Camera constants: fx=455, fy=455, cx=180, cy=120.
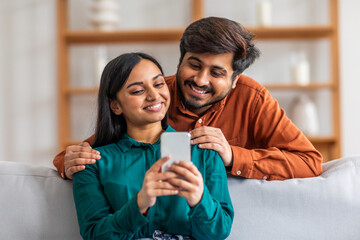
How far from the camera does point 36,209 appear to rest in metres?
1.52

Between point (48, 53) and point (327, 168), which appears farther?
point (48, 53)

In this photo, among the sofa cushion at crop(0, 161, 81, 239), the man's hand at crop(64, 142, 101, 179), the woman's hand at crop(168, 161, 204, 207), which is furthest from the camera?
the sofa cushion at crop(0, 161, 81, 239)

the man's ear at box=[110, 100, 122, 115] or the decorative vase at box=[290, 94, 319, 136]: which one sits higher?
the man's ear at box=[110, 100, 122, 115]

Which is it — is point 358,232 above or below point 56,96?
below

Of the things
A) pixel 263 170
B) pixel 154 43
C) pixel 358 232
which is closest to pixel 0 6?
pixel 154 43

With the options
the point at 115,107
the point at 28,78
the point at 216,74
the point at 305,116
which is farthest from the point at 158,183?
the point at 28,78

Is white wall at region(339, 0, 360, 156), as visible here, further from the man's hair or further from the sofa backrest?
the sofa backrest

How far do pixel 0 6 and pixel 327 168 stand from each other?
10.7 feet

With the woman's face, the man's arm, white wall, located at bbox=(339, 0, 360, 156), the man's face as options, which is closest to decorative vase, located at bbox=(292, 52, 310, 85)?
white wall, located at bbox=(339, 0, 360, 156)

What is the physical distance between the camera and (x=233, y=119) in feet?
6.02

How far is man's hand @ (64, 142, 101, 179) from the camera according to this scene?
1407 mm

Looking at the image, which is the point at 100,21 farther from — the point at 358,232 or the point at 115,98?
the point at 358,232

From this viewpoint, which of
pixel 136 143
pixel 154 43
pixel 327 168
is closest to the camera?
pixel 136 143

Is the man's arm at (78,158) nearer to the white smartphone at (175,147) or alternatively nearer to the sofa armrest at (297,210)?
the white smartphone at (175,147)
